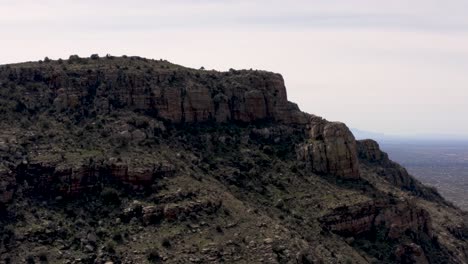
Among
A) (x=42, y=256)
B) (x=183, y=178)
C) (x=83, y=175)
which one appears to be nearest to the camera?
(x=42, y=256)

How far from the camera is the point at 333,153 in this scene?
3027 inches

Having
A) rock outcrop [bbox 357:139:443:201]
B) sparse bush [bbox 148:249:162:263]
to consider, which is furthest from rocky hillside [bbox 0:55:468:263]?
rock outcrop [bbox 357:139:443:201]

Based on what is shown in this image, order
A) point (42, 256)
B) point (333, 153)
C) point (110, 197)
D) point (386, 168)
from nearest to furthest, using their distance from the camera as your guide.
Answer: point (42, 256), point (110, 197), point (333, 153), point (386, 168)

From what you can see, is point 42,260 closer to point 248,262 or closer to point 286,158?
point 248,262

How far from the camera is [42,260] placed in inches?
2042

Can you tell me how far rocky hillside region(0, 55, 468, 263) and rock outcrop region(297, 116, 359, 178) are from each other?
15 cm

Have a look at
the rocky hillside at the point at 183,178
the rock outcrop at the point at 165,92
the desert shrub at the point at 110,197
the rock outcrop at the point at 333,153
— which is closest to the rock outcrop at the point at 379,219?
the rocky hillside at the point at 183,178

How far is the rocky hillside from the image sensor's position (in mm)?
56562

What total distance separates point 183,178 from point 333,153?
22206 millimetres

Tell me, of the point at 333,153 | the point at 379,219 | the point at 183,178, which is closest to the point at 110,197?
the point at 183,178

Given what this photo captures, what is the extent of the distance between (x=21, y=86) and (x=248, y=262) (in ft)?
118

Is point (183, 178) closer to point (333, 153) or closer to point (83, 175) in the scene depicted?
point (83, 175)

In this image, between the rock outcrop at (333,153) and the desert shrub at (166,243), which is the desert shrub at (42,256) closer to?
the desert shrub at (166,243)

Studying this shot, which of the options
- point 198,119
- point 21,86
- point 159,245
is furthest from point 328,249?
point 21,86
